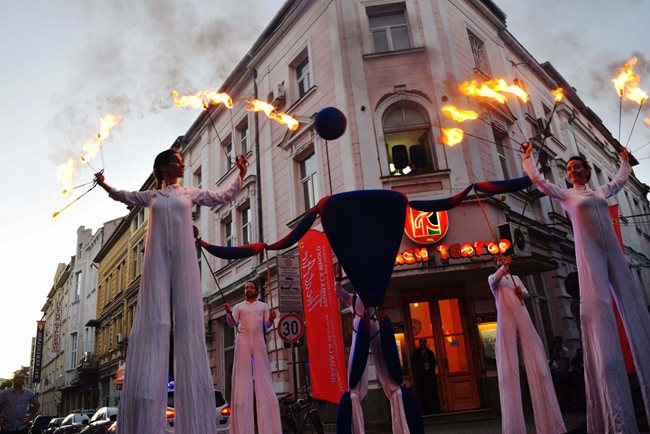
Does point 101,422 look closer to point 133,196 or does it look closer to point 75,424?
point 75,424

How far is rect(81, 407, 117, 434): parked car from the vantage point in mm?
12844

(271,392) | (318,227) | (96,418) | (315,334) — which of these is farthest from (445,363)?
(96,418)

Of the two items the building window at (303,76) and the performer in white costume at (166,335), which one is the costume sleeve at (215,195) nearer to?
the performer in white costume at (166,335)

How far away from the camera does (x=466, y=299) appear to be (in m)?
11.5

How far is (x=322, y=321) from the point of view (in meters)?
10.6

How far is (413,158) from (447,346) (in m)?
4.77

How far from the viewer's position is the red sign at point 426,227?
11.0 m

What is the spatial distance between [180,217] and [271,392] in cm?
340

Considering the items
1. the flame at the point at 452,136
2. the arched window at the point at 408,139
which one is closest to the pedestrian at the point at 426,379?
the arched window at the point at 408,139

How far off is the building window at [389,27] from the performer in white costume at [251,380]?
956cm

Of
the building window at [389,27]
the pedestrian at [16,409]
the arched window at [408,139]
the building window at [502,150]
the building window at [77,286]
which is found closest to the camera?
the pedestrian at [16,409]

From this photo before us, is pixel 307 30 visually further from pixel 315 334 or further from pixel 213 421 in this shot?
pixel 213 421

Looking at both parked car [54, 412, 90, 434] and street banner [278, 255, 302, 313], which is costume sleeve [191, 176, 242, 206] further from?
parked car [54, 412, 90, 434]

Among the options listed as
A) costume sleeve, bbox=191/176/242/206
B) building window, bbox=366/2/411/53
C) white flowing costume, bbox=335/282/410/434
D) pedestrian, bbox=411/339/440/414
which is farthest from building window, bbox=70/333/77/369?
costume sleeve, bbox=191/176/242/206
